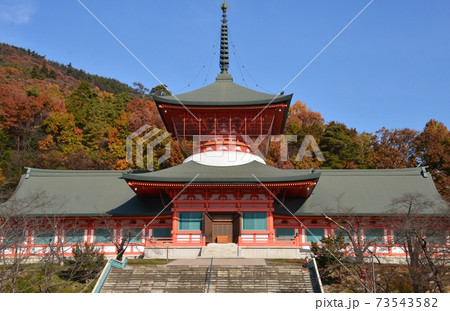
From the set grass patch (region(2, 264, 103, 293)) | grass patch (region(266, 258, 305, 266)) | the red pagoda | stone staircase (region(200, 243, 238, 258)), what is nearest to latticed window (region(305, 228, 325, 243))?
the red pagoda

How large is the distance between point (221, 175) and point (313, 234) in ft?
20.7

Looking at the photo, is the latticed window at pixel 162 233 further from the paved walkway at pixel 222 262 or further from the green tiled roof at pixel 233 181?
the paved walkway at pixel 222 262

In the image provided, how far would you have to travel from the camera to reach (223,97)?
25.7m

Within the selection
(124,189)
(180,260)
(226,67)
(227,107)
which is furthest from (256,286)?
(226,67)

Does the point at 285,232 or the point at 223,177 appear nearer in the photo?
the point at 223,177

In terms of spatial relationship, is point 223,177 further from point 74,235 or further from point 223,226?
point 74,235

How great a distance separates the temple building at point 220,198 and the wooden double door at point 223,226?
53mm

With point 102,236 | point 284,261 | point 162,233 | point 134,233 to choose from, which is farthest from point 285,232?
point 102,236

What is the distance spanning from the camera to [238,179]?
71.6ft

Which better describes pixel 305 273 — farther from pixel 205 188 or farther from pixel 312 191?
pixel 312 191

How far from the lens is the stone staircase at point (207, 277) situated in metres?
15.8

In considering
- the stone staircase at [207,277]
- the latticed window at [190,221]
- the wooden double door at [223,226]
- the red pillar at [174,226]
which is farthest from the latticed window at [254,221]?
the stone staircase at [207,277]

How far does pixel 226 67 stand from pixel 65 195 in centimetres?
1349

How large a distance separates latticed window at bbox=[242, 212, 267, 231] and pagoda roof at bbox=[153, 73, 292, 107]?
599 cm
